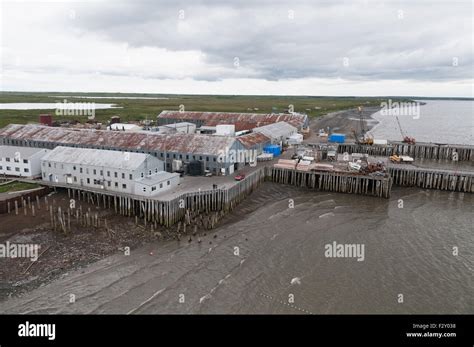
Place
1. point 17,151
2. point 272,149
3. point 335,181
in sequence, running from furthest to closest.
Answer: point 272,149
point 335,181
point 17,151

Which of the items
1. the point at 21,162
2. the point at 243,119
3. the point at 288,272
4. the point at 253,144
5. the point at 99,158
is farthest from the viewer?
the point at 243,119

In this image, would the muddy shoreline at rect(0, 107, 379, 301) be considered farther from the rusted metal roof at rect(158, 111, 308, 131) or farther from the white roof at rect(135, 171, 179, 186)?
the rusted metal roof at rect(158, 111, 308, 131)

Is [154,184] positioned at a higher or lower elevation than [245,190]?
higher

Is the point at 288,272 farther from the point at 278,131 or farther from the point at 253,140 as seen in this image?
the point at 278,131

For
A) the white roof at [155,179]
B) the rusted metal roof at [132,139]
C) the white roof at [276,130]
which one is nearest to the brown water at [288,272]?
the white roof at [155,179]

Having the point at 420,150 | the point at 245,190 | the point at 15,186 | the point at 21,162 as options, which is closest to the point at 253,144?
the point at 245,190

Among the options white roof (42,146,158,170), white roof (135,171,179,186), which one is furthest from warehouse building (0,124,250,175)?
white roof (42,146,158,170)
